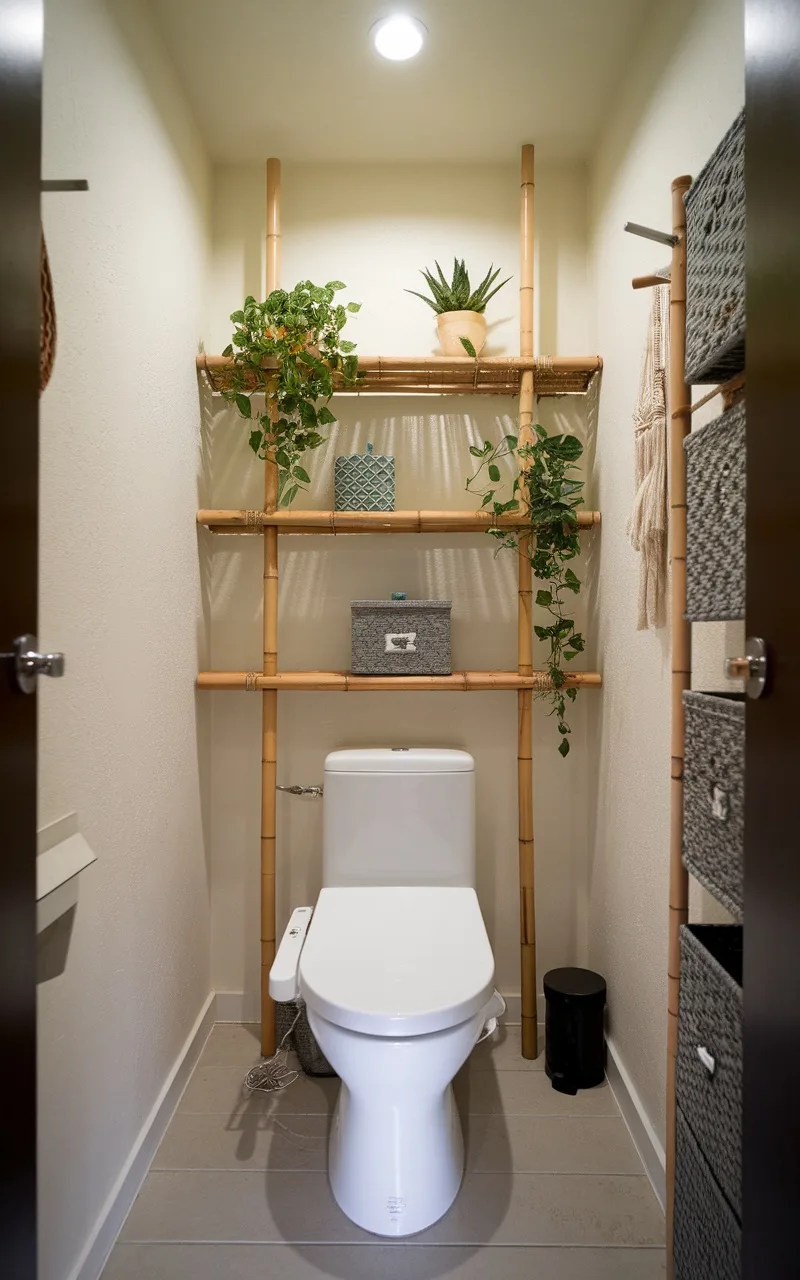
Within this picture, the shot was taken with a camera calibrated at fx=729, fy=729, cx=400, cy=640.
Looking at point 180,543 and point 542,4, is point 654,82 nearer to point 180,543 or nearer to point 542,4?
point 542,4

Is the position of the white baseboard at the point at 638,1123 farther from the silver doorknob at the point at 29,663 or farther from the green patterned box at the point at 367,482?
the green patterned box at the point at 367,482

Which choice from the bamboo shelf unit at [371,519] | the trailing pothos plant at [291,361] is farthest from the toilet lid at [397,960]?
the trailing pothos plant at [291,361]

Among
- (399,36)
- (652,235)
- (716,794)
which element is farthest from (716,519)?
(399,36)

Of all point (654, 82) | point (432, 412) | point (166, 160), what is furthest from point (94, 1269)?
point (654, 82)

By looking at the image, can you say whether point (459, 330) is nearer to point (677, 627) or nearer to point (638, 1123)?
point (677, 627)

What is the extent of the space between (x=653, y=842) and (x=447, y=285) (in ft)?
4.92

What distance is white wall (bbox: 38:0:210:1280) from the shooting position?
1.15 m

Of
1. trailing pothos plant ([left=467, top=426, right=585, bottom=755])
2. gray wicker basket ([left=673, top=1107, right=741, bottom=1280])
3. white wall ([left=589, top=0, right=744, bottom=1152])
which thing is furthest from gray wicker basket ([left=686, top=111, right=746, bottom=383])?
gray wicker basket ([left=673, top=1107, right=741, bottom=1280])

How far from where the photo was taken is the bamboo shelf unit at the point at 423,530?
1.89 metres

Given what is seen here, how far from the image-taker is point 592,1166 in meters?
1.54

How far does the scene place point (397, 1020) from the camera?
49.4 inches

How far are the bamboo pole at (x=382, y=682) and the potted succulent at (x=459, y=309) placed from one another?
86 centimetres

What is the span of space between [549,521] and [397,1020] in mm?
1169

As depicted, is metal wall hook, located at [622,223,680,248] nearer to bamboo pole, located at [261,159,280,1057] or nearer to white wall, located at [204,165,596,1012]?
white wall, located at [204,165,596,1012]
